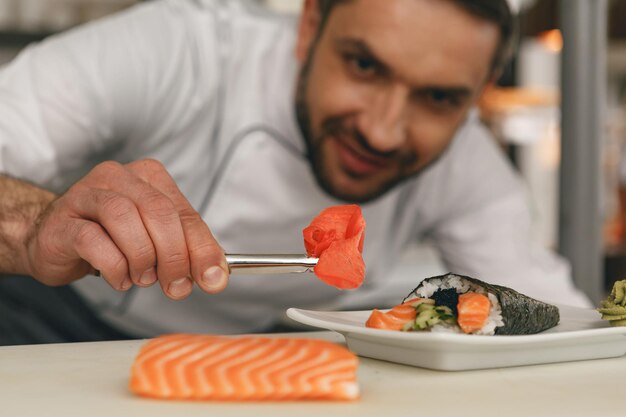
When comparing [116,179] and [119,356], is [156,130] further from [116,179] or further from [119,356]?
[119,356]

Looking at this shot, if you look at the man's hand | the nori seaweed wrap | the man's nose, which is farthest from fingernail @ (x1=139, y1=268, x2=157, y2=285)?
the man's nose

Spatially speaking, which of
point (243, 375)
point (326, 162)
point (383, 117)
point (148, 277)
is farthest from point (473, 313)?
point (326, 162)

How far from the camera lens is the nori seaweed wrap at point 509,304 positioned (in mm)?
724

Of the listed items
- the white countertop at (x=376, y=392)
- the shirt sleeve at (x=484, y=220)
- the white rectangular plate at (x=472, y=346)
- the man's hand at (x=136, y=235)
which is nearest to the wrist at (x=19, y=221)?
the man's hand at (x=136, y=235)

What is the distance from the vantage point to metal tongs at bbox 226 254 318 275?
74 cm

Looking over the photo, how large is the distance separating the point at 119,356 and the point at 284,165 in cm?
101

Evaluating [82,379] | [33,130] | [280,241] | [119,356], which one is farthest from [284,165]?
[82,379]

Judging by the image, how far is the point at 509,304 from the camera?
72cm

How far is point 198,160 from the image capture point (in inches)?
68.4

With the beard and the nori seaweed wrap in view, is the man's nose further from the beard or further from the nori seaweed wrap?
the nori seaweed wrap

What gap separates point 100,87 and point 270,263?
96 centimetres

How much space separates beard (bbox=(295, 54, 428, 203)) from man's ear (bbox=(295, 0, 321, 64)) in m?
0.03

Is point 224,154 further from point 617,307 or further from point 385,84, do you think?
point 617,307

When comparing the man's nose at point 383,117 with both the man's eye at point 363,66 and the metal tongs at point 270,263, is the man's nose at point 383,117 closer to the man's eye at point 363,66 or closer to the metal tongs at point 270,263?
the man's eye at point 363,66
